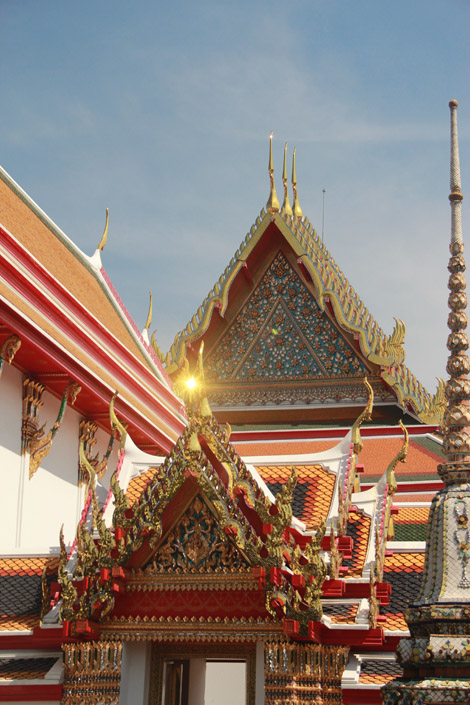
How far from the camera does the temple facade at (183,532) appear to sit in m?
5.27

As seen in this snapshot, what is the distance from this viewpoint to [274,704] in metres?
5.22

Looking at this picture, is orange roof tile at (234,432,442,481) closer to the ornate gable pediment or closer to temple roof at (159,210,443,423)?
temple roof at (159,210,443,423)

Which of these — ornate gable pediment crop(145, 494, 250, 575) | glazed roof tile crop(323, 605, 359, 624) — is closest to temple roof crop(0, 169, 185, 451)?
ornate gable pediment crop(145, 494, 250, 575)

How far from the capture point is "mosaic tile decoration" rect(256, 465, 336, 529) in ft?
20.3

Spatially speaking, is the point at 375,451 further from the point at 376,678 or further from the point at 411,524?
the point at 376,678

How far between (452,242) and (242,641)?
7.66 ft

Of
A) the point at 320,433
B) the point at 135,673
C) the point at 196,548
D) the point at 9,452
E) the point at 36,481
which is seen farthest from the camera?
the point at 320,433

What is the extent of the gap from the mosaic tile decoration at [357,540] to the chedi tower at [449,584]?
4.47ft

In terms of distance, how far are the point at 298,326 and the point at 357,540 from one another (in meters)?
6.36

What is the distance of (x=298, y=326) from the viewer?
1230cm

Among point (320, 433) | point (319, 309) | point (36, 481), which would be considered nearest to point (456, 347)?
point (36, 481)

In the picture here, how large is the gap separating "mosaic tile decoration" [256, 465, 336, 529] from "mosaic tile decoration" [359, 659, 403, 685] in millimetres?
914

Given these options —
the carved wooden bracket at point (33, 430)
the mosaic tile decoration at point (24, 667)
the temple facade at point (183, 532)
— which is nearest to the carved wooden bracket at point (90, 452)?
the temple facade at point (183, 532)

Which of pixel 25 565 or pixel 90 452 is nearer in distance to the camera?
pixel 25 565
